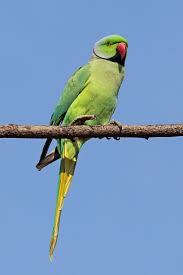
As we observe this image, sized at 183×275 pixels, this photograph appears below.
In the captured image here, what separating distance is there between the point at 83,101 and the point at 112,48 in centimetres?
96

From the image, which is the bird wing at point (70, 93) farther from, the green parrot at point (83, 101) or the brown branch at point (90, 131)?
the brown branch at point (90, 131)

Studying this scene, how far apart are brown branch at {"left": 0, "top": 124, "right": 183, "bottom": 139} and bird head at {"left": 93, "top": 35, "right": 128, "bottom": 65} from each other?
2.92 m

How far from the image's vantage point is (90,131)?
3.33 meters

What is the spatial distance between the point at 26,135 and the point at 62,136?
0.77 ft

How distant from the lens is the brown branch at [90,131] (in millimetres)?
3111

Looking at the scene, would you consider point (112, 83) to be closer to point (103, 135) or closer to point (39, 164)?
point (39, 164)

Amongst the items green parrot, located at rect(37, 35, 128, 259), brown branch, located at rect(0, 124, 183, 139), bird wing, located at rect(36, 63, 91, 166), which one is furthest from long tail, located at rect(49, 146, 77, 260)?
brown branch, located at rect(0, 124, 183, 139)

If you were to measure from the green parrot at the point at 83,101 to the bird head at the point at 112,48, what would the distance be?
14 mm

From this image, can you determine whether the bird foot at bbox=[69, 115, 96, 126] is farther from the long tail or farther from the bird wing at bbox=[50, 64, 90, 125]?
the bird wing at bbox=[50, 64, 90, 125]

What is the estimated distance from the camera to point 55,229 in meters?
5.29

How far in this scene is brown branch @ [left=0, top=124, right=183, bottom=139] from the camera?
311 cm

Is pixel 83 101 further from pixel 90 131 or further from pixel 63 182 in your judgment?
pixel 90 131

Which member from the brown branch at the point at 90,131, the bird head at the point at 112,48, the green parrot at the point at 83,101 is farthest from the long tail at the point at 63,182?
the brown branch at the point at 90,131

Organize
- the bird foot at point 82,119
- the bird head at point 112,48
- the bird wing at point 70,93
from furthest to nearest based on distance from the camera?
the bird head at point 112,48, the bird wing at point 70,93, the bird foot at point 82,119
